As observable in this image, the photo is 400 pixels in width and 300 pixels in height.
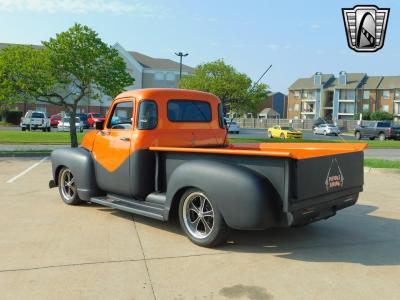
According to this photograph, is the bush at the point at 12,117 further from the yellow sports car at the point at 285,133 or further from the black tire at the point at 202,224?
the black tire at the point at 202,224

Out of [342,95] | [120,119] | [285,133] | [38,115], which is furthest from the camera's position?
[342,95]

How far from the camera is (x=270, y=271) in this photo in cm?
457

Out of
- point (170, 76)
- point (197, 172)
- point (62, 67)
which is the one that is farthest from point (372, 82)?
point (197, 172)

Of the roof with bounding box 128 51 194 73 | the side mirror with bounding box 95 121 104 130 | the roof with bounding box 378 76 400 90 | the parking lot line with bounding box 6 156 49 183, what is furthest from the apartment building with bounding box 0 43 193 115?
the side mirror with bounding box 95 121 104 130

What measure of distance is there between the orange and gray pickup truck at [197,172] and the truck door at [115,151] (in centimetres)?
2

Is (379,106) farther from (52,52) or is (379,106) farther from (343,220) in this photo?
(343,220)

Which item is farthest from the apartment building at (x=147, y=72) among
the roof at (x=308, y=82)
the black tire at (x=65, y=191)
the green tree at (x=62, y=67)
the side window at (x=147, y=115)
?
the side window at (x=147, y=115)

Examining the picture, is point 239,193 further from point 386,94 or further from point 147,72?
point 386,94

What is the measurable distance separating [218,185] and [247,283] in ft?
3.98

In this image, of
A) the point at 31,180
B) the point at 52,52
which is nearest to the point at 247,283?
the point at 31,180

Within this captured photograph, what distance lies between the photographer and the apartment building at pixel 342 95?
8450cm

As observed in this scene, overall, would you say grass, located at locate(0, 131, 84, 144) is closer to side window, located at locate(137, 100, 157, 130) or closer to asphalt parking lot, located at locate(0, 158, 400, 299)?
asphalt parking lot, located at locate(0, 158, 400, 299)

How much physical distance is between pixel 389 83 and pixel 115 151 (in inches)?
3443

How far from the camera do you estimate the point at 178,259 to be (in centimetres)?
491
